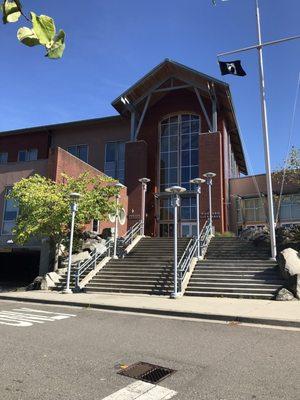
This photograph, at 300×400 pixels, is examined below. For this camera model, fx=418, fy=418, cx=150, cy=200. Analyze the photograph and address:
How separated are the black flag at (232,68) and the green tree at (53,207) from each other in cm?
833

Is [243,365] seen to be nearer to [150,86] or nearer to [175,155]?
[175,155]

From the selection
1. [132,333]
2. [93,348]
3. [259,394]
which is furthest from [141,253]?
[259,394]

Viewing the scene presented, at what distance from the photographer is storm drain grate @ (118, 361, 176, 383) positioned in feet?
18.1

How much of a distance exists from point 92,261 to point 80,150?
2140cm

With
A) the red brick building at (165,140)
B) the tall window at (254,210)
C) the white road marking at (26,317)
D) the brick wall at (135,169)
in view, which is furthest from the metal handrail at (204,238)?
the white road marking at (26,317)

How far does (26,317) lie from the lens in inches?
436

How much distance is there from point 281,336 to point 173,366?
134 inches

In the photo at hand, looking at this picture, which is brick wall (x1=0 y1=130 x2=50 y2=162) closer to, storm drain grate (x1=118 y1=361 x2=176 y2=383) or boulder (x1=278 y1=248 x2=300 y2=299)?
boulder (x1=278 y1=248 x2=300 y2=299)

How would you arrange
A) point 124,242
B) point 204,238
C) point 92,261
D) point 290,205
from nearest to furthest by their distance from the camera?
point 92,261 < point 204,238 < point 124,242 < point 290,205

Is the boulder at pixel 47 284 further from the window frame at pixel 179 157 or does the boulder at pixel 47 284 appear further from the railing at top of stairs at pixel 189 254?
the window frame at pixel 179 157

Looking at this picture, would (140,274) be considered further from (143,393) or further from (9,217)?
(143,393)

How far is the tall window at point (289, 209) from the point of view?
32.6 meters

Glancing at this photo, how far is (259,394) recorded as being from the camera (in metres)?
4.84

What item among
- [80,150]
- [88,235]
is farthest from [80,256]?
[80,150]
